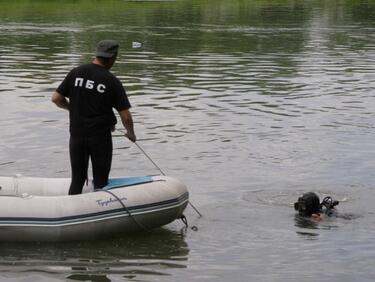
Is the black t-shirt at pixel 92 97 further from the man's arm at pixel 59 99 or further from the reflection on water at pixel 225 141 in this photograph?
the reflection on water at pixel 225 141

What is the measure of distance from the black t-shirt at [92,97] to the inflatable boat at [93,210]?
737 millimetres

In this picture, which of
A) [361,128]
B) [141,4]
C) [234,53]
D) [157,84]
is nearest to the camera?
[361,128]

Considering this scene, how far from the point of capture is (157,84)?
23625 mm

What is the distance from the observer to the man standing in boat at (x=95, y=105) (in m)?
Answer: 10.1

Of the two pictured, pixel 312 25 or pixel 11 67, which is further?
pixel 312 25

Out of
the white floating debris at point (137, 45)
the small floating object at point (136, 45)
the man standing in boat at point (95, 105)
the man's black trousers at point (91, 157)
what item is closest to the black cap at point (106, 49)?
the man standing in boat at point (95, 105)

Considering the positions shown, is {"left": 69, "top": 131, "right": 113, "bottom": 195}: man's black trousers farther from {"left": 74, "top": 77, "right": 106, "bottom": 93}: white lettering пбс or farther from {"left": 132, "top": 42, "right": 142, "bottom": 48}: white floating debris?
{"left": 132, "top": 42, "right": 142, "bottom": 48}: white floating debris

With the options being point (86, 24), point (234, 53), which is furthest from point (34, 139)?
point (86, 24)

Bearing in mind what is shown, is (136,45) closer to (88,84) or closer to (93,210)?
(88,84)

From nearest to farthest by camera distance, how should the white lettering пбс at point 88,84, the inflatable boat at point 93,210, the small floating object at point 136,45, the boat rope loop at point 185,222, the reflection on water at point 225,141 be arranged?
the reflection on water at point 225,141
the inflatable boat at point 93,210
the white lettering пбс at point 88,84
the boat rope loop at point 185,222
the small floating object at point 136,45

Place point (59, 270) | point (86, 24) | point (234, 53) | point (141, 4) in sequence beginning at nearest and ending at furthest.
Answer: point (59, 270), point (234, 53), point (86, 24), point (141, 4)

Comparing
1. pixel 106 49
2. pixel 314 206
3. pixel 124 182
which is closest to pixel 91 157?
pixel 124 182

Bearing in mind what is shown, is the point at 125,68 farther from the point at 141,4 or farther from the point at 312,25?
the point at 141,4

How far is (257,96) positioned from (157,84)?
306 centimetres
